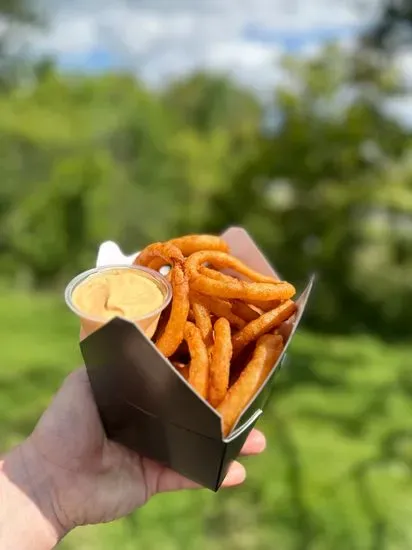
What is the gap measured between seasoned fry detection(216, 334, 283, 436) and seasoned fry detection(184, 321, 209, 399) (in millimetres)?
65

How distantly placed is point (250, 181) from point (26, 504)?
6.45 m

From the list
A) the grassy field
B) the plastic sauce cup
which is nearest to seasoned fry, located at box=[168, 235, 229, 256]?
the plastic sauce cup

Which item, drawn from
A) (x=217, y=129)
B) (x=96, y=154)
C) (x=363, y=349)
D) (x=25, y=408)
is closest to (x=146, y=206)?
(x=96, y=154)

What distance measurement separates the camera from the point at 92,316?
159 cm

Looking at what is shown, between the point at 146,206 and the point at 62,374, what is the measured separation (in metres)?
5.65

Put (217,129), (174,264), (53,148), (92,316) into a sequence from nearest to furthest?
(92,316) → (174,264) → (53,148) → (217,129)

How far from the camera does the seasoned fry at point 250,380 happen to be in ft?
5.21

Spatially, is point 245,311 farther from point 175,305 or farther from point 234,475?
point 234,475

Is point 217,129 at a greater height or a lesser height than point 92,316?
lesser

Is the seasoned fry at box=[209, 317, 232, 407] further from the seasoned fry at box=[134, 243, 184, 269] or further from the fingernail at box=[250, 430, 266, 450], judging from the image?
the fingernail at box=[250, 430, 266, 450]

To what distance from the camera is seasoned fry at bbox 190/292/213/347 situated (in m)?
1.72

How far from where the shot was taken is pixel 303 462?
4.22m

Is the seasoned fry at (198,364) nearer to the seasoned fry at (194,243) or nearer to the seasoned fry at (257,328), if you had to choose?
the seasoned fry at (257,328)

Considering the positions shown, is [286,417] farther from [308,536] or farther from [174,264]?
[174,264]
